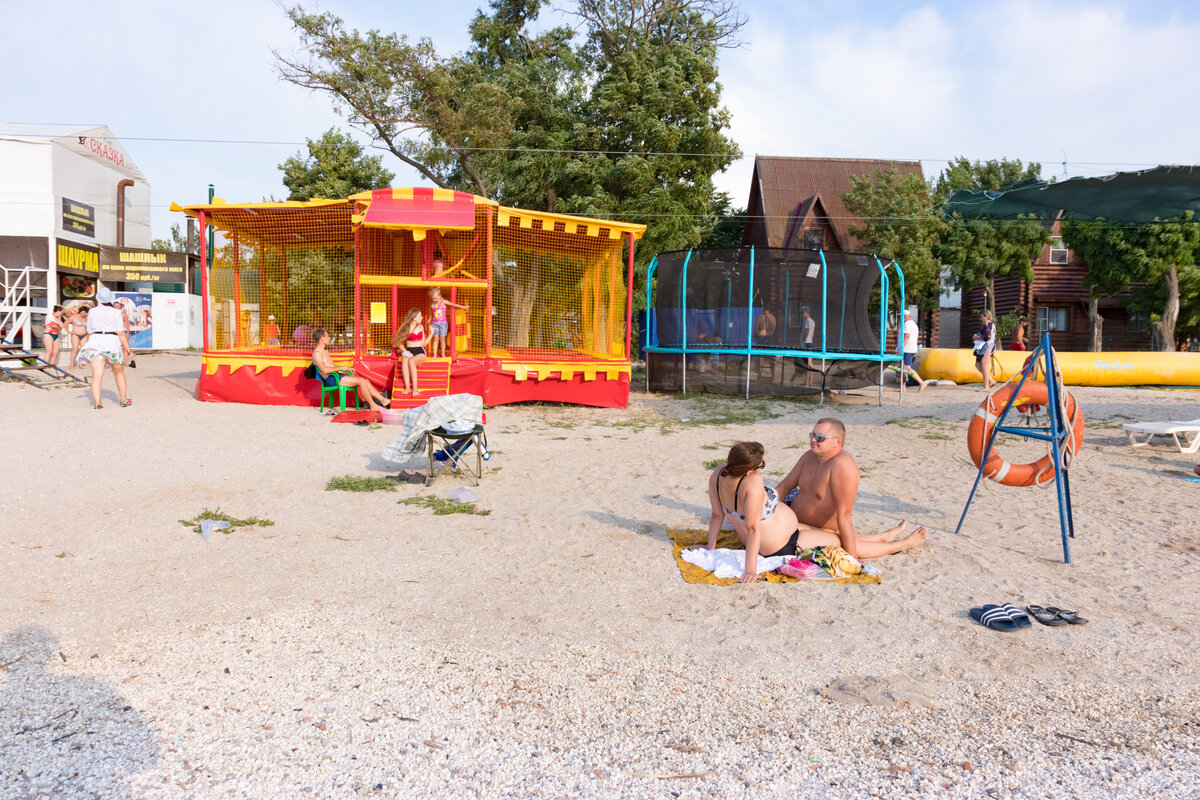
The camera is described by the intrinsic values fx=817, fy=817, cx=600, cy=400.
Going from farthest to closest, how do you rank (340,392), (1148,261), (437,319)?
(1148,261)
(437,319)
(340,392)

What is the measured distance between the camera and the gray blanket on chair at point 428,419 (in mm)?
6953

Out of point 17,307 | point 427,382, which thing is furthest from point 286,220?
point 17,307

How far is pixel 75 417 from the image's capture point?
996 cm

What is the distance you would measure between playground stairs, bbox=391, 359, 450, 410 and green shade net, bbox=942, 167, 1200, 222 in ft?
22.3

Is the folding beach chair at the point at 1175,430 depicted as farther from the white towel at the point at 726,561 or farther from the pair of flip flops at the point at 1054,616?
the white towel at the point at 726,561

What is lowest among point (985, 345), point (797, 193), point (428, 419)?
Answer: point (428, 419)

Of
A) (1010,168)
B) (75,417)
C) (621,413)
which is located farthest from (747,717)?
(1010,168)

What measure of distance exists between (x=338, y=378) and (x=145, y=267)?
2213 cm

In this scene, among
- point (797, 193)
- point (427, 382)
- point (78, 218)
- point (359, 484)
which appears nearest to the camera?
point (359, 484)

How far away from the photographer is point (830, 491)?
479 cm

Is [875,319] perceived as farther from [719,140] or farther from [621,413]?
[719,140]

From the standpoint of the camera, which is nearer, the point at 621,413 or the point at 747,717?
the point at 747,717

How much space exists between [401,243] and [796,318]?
21.9 ft

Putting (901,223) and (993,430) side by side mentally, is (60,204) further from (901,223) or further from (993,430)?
(993,430)
